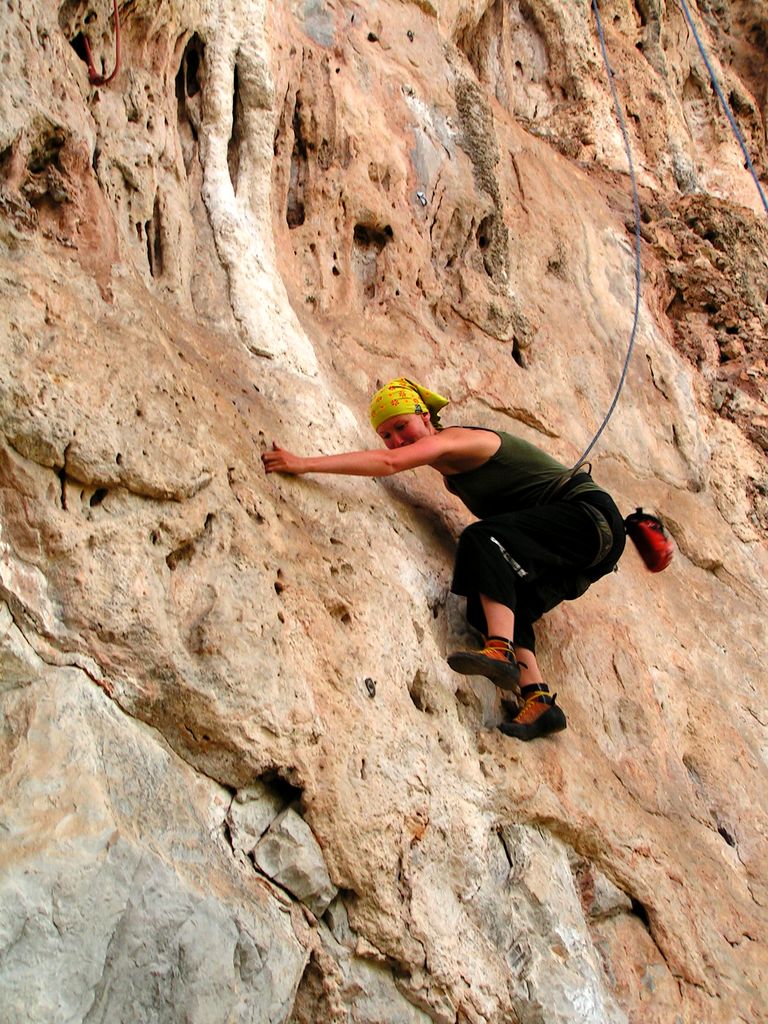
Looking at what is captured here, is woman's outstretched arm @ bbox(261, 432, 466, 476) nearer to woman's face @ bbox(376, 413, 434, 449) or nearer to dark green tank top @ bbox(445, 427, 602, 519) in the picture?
woman's face @ bbox(376, 413, 434, 449)

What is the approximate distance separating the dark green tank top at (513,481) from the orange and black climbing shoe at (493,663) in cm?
66

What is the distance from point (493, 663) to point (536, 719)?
40 cm

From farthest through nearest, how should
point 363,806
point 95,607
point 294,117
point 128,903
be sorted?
point 294,117, point 363,806, point 95,607, point 128,903

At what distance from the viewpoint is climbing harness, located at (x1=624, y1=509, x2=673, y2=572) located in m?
4.04

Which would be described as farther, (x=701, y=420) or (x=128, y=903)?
(x=701, y=420)

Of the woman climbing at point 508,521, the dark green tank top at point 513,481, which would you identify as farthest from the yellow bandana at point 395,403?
the dark green tank top at point 513,481

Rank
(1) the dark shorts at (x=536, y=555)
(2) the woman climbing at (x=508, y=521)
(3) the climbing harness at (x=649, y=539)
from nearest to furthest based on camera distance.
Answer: (2) the woman climbing at (x=508, y=521) → (1) the dark shorts at (x=536, y=555) → (3) the climbing harness at (x=649, y=539)

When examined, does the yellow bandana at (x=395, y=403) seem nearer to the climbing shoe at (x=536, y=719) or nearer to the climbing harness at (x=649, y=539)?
the climbing harness at (x=649, y=539)

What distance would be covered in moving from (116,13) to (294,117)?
1426mm

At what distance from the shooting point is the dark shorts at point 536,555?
11.9ft

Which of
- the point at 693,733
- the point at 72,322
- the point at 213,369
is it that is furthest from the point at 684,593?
the point at 72,322

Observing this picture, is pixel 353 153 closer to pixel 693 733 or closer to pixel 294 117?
pixel 294 117

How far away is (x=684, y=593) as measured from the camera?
516 cm

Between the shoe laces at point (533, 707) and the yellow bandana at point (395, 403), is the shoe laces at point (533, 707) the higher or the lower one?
the lower one
